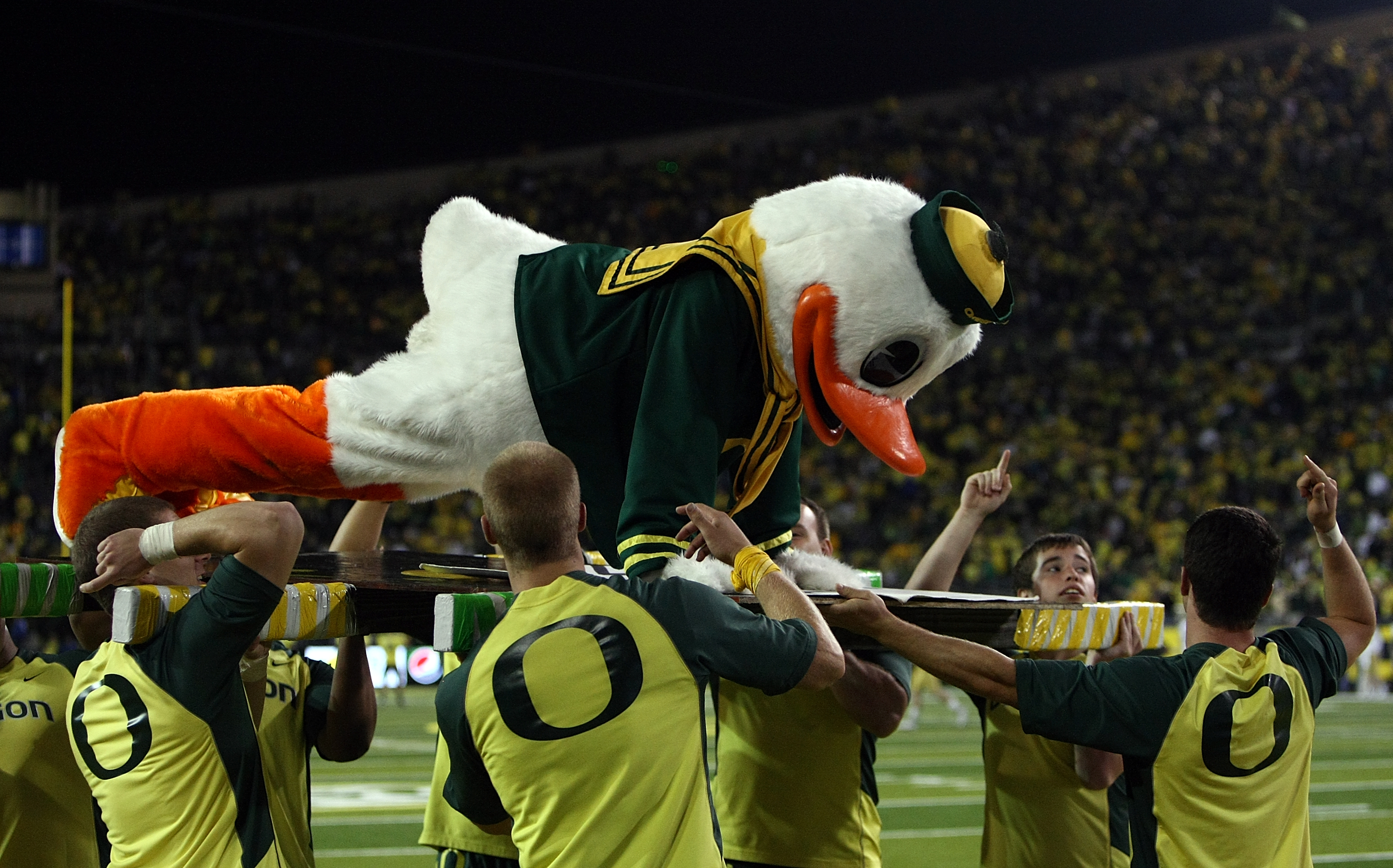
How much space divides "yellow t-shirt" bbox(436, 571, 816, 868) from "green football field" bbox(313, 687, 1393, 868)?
14.1 feet

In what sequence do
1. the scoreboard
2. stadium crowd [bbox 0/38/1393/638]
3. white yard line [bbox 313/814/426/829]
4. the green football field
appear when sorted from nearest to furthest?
the green football field, white yard line [bbox 313/814/426/829], the scoreboard, stadium crowd [bbox 0/38/1393/638]

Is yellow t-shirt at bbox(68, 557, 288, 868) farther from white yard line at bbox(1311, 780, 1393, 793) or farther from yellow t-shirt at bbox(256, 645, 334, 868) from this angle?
white yard line at bbox(1311, 780, 1393, 793)

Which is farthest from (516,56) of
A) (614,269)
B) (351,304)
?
(614,269)

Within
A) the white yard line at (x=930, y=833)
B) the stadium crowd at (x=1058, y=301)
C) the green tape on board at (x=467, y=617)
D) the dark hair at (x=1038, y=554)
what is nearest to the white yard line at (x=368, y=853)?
the white yard line at (x=930, y=833)

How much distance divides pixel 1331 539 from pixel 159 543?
225cm

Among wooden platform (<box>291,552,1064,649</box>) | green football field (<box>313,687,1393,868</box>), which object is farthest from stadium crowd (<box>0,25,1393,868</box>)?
green football field (<box>313,687,1393,868</box>)

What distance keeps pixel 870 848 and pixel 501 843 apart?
36.0 inches

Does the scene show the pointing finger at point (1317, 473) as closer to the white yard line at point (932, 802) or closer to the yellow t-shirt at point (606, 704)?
the yellow t-shirt at point (606, 704)

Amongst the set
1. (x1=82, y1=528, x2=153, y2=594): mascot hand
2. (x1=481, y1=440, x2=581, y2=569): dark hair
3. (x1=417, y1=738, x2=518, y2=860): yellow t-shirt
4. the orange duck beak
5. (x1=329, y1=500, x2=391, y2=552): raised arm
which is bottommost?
(x1=417, y1=738, x2=518, y2=860): yellow t-shirt

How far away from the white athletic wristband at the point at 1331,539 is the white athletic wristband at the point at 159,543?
218 cm

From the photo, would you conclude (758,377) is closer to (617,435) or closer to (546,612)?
(617,435)

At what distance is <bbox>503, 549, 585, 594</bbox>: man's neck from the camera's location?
233 centimetres

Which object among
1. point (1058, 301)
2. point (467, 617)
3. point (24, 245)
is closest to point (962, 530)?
point (467, 617)

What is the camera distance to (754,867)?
342 centimetres
